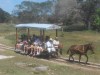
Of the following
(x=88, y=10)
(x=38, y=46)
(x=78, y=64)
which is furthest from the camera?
(x=88, y=10)

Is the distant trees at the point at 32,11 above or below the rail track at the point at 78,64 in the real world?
above

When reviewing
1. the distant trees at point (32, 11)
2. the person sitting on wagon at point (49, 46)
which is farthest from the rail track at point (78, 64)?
the distant trees at point (32, 11)

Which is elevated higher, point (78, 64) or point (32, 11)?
point (32, 11)

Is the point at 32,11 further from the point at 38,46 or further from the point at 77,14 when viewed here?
the point at 38,46

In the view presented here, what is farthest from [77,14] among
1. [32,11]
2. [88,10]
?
[32,11]

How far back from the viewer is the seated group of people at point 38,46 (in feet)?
79.9

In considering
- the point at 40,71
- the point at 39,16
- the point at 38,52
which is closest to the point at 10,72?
the point at 40,71

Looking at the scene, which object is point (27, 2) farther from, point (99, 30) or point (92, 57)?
point (92, 57)

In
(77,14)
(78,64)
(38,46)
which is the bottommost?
(78,64)

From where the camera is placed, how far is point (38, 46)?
A: 83.5ft

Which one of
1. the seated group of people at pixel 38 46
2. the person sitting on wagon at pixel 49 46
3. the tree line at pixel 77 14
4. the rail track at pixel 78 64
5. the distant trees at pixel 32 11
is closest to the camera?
the rail track at pixel 78 64

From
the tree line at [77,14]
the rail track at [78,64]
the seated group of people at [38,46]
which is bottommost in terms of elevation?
the rail track at [78,64]

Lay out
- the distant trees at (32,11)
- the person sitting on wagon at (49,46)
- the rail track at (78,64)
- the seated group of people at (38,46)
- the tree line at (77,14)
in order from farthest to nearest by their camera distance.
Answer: the distant trees at (32,11) < the tree line at (77,14) < the seated group of people at (38,46) < the person sitting on wagon at (49,46) < the rail track at (78,64)

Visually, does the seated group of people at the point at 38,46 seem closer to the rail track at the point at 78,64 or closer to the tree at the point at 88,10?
the rail track at the point at 78,64
